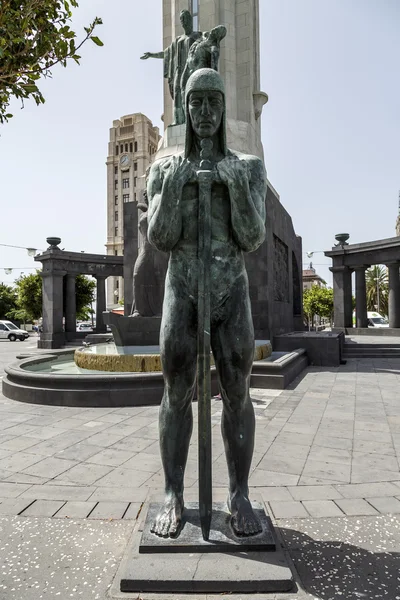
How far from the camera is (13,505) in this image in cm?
338

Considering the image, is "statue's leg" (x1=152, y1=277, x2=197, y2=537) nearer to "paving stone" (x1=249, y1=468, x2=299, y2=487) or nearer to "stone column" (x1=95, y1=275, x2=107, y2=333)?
"paving stone" (x1=249, y1=468, x2=299, y2=487)

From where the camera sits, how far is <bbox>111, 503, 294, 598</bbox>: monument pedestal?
2131 mm

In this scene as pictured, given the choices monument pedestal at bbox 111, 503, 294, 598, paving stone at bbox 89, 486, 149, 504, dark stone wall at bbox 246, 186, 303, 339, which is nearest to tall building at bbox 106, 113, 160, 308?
dark stone wall at bbox 246, 186, 303, 339

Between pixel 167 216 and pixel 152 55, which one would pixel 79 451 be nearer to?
pixel 167 216

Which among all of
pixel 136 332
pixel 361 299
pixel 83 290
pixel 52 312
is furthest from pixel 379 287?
pixel 136 332

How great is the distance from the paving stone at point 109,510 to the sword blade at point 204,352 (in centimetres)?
107

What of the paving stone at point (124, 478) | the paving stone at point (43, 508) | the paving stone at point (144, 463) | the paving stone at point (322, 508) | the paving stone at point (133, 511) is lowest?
the paving stone at point (322, 508)

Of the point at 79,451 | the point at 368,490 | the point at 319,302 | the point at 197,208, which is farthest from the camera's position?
the point at 319,302

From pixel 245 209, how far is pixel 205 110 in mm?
707

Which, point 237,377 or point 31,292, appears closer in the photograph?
point 237,377

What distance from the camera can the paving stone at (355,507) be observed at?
10.6 feet

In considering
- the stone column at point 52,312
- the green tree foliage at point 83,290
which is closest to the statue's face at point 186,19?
the stone column at point 52,312

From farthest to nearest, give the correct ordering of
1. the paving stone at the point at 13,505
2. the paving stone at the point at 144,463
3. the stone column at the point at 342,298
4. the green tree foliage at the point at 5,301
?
the green tree foliage at the point at 5,301
the stone column at the point at 342,298
the paving stone at the point at 144,463
the paving stone at the point at 13,505

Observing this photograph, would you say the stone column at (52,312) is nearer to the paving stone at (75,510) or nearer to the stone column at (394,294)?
the stone column at (394,294)
